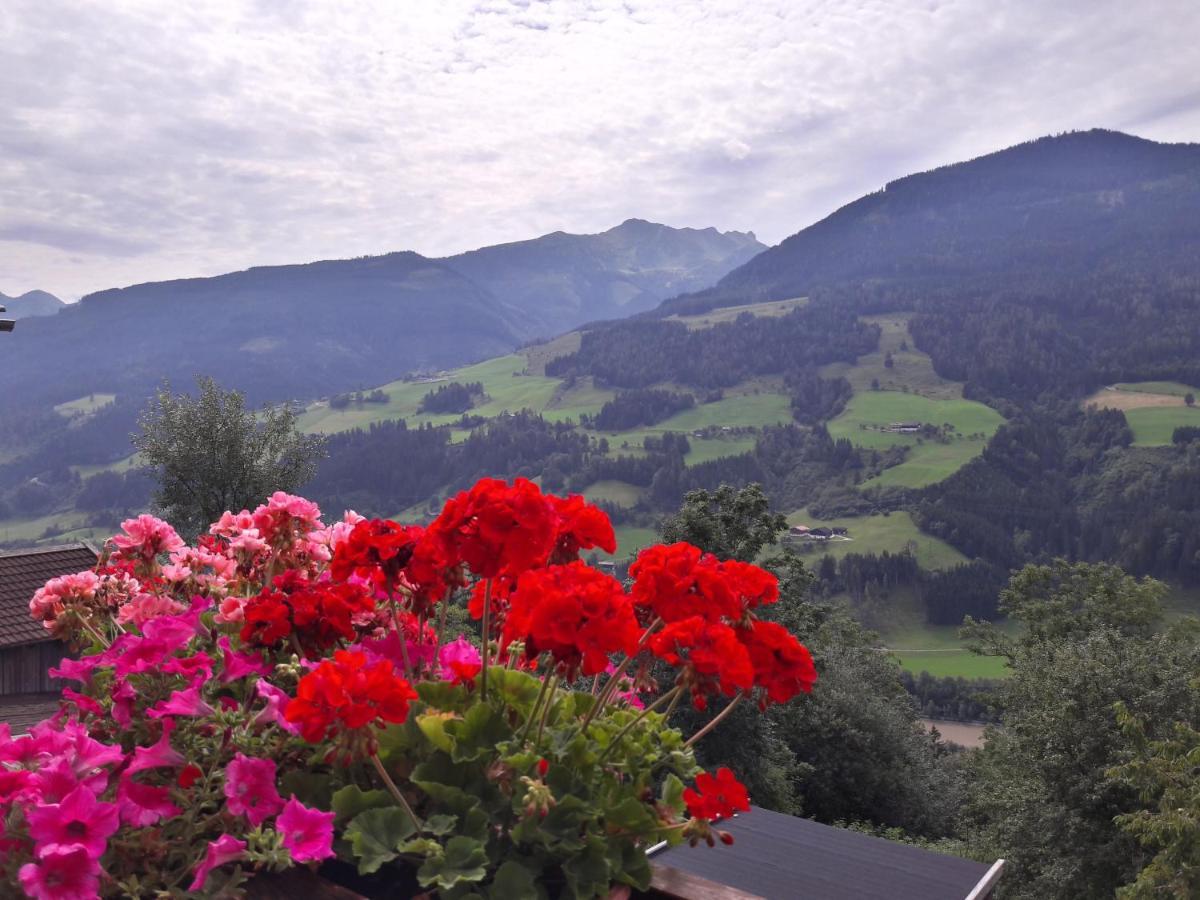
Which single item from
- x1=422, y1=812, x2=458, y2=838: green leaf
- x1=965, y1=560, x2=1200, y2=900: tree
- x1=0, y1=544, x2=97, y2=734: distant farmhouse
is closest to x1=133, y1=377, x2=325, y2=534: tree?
x1=0, y1=544, x2=97, y2=734: distant farmhouse

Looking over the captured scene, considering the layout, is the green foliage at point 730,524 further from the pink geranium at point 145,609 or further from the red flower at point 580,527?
the red flower at point 580,527

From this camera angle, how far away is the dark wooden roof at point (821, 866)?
7.05 metres

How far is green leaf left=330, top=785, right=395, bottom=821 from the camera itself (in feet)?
6.71

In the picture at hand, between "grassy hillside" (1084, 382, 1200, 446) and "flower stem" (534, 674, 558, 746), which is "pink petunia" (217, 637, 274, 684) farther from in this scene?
"grassy hillside" (1084, 382, 1200, 446)

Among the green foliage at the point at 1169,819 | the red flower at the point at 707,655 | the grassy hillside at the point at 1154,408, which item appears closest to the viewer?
the red flower at the point at 707,655

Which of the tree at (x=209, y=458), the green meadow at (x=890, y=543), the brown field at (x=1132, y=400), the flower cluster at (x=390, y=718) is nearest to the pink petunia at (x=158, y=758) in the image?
the flower cluster at (x=390, y=718)

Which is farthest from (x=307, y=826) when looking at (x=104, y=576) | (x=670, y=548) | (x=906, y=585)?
(x=906, y=585)

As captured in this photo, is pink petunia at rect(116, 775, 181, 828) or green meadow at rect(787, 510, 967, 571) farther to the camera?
green meadow at rect(787, 510, 967, 571)

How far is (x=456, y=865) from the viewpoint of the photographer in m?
1.90

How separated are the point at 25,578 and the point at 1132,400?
214m

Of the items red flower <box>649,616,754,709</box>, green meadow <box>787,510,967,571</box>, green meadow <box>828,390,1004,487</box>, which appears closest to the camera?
red flower <box>649,616,754,709</box>

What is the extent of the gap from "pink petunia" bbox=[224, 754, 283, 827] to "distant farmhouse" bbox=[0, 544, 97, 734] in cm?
2317

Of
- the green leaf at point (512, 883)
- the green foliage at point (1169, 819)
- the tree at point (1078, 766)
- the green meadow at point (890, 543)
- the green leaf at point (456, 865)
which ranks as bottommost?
the green meadow at point (890, 543)

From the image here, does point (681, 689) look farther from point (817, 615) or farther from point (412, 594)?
point (817, 615)
